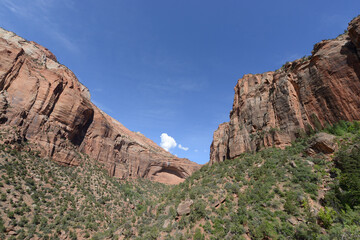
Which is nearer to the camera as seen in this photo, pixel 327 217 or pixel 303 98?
pixel 327 217

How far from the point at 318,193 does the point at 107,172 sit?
47.9 m

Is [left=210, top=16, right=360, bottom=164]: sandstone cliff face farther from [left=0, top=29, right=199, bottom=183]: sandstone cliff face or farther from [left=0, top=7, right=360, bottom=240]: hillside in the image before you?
[left=0, top=29, right=199, bottom=183]: sandstone cliff face

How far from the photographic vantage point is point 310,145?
20688mm

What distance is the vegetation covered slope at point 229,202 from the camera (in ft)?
44.1

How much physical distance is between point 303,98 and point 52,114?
5259 centimetres

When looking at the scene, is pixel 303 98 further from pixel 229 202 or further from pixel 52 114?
pixel 52 114

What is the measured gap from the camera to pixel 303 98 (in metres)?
26.3

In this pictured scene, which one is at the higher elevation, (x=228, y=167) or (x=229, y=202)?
(x=228, y=167)

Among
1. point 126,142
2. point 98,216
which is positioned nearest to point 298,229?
point 98,216

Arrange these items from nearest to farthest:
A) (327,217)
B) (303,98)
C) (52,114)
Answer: (327,217) → (303,98) → (52,114)

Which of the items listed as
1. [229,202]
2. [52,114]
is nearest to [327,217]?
[229,202]

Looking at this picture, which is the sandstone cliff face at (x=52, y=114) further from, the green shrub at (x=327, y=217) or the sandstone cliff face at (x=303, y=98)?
the green shrub at (x=327, y=217)

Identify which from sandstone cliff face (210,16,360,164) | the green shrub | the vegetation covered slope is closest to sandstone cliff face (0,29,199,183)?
the vegetation covered slope

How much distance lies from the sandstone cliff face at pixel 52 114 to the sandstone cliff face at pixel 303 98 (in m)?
37.2
